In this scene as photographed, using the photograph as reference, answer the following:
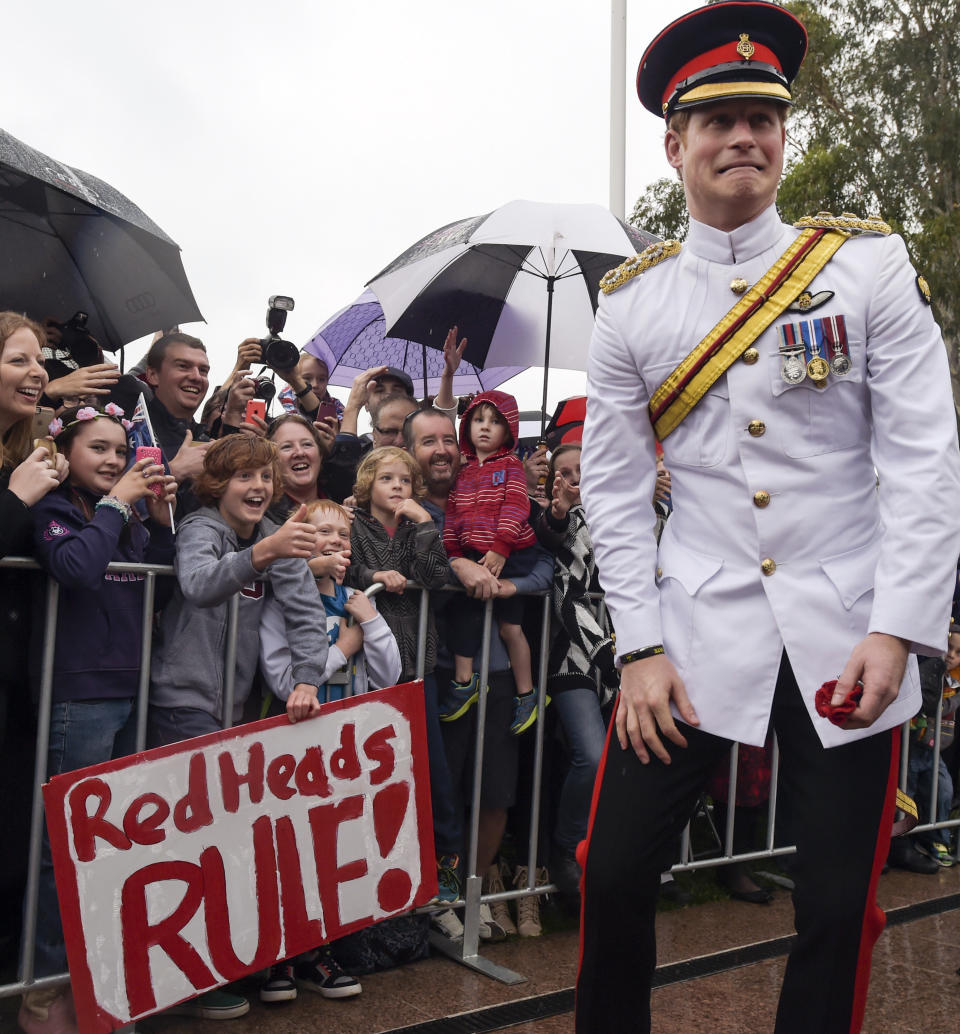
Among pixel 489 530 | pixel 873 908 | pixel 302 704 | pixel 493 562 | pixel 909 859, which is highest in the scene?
pixel 489 530

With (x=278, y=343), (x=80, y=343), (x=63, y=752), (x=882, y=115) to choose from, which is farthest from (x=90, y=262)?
(x=882, y=115)

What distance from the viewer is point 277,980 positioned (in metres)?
3.63

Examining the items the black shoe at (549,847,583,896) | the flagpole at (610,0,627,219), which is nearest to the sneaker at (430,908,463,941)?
the black shoe at (549,847,583,896)

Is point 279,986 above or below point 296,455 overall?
below

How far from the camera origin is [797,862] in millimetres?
2160

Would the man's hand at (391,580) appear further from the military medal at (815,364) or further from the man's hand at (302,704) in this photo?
the military medal at (815,364)

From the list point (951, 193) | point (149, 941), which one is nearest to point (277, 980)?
point (149, 941)

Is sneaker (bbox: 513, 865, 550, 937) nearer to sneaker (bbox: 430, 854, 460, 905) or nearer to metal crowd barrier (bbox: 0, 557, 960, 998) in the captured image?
metal crowd barrier (bbox: 0, 557, 960, 998)

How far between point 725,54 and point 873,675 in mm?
1281

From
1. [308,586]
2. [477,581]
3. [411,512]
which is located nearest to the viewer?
[308,586]

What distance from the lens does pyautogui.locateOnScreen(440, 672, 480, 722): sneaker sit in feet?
14.3

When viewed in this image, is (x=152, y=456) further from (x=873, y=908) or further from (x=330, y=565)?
(x=873, y=908)

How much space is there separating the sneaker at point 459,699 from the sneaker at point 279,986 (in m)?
1.06

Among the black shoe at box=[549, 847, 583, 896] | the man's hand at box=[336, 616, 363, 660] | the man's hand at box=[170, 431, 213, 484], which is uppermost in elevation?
the man's hand at box=[170, 431, 213, 484]
